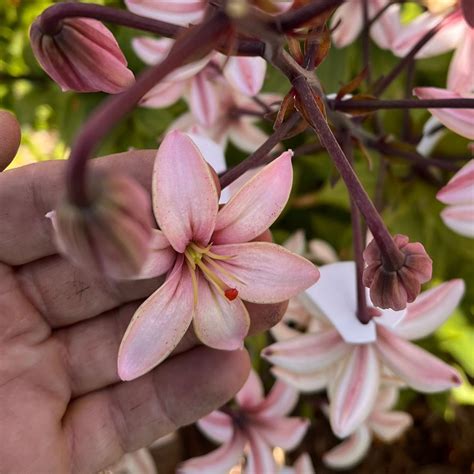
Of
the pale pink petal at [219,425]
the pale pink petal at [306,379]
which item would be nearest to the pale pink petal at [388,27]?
the pale pink petal at [306,379]

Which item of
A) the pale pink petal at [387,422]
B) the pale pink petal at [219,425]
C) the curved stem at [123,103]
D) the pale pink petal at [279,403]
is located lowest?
the pale pink petal at [387,422]

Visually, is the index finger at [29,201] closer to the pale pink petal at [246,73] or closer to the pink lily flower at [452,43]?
the pale pink petal at [246,73]

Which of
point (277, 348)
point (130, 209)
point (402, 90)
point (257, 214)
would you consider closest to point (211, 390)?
point (277, 348)

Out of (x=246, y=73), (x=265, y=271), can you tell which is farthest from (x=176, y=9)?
(x=265, y=271)

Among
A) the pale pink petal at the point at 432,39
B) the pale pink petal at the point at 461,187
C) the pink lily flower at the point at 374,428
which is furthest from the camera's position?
the pink lily flower at the point at 374,428

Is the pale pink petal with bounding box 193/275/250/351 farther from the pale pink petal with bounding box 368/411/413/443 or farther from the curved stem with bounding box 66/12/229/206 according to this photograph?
the pale pink petal with bounding box 368/411/413/443

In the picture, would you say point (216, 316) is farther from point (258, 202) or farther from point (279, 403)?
point (279, 403)

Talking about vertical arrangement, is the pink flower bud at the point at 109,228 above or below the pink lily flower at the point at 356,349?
above
